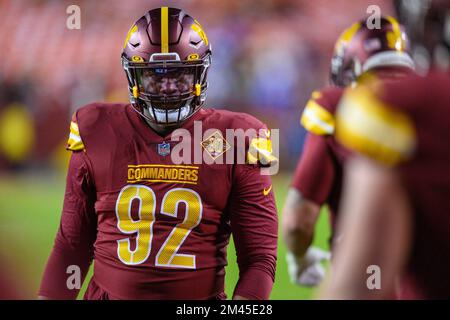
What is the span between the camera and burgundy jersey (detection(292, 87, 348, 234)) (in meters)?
2.16

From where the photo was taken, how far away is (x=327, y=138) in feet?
7.06

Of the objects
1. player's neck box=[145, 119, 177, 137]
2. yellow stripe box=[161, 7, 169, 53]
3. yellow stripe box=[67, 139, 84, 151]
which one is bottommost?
yellow stripe box=[67, 139, 84, 151]

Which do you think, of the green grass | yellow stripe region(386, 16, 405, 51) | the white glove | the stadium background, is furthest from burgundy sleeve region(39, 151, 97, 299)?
the stadium background

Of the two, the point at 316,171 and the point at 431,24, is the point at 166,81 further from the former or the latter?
the point at 431,24

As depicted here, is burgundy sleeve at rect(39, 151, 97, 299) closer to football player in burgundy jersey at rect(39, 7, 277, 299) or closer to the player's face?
football player in burgundy jersey at rect(39, 7, 277, 299)

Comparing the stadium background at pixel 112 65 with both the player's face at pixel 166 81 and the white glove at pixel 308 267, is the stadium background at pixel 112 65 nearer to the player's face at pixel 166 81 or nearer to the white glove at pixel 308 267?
the white glove at pixel 308 267

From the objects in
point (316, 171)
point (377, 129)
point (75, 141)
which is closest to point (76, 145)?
point (75, 141)

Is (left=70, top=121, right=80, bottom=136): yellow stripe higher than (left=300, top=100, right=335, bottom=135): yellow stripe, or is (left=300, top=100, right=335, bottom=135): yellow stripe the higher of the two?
(left=300, top=100, right=335, bottom=135): yellow stripe

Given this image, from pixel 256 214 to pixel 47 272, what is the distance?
1.75 ft

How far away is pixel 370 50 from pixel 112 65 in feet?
23.2

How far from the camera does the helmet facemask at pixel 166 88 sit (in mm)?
1933

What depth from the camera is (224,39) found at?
8680 millimetres

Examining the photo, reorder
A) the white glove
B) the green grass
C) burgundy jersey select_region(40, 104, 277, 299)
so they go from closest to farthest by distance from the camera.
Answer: burgundy jersey select_region(40, 104, 277, 299) < the white glove < the green grass

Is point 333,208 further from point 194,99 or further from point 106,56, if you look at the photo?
point 106,56
